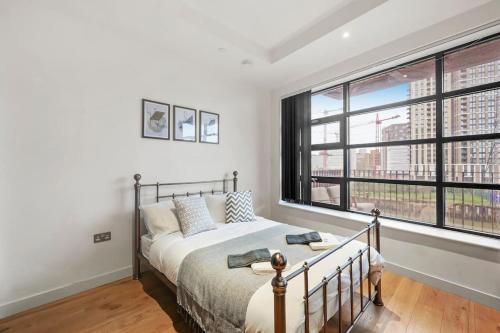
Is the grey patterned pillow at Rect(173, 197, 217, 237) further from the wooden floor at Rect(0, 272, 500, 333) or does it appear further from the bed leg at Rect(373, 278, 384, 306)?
the bed leg at Rect(373, 278, 384, 306)

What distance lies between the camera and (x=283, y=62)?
3.04 m

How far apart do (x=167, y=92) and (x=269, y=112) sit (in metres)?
1.90

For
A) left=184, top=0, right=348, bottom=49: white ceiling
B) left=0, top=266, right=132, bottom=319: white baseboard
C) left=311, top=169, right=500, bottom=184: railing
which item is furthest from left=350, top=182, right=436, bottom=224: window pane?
left=0, top=266, right=132, bottom=319: white baseboard

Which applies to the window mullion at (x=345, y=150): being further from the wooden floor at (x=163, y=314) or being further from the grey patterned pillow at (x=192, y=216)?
the grey patterned pillow at (x=192, y=216)

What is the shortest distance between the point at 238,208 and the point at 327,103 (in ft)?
7.04

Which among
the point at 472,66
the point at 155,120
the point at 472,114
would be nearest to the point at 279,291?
the point at 155,120

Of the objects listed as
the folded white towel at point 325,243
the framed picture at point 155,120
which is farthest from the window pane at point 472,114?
the framed picture at point 155,120

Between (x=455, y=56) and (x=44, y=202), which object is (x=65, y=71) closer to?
(x=44, y=202)

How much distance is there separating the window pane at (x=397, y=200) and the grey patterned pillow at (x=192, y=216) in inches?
81.4

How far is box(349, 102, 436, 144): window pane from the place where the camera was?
2555 mm

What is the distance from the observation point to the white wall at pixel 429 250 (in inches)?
79.3

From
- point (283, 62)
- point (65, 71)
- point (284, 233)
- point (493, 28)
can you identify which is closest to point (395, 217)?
point (284, 233)

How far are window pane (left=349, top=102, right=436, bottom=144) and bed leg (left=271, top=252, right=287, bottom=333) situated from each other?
2.54 metres

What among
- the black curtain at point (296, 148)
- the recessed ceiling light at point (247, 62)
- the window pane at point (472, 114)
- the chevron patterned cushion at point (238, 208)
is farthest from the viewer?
the black curtain at point (296, 148)
